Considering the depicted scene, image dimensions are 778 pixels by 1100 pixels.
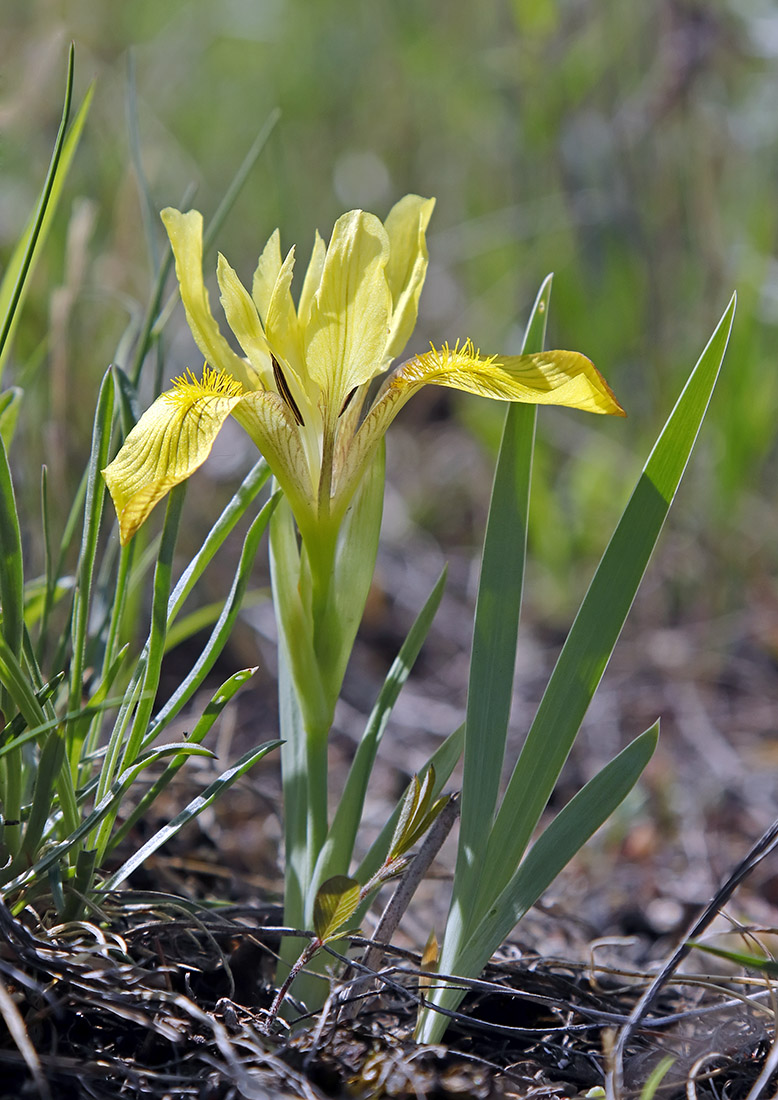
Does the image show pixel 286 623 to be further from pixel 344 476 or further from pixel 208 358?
pixel 208 358

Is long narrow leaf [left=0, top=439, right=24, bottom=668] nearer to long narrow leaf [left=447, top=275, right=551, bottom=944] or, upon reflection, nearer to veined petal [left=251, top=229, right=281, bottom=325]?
veined petal [left=251, top=229, right=281, bottom=325]

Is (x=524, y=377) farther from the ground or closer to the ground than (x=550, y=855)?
farther from the ground

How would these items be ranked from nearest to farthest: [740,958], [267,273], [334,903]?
[740,958]
[334,903]
[267,273]

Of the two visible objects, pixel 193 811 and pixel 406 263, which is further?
pixel 406 263

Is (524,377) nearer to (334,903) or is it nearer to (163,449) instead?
(163,449)

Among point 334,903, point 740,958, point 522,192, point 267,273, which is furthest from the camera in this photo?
point 522,192

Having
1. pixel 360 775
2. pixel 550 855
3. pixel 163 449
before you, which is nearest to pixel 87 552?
pixel 163 449

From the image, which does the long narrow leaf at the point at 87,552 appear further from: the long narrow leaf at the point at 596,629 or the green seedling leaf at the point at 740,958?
the green seedling leaf at the point at 740,958

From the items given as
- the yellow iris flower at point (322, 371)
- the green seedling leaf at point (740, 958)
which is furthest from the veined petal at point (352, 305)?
the green seedling leaf at point (740, 958)
